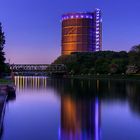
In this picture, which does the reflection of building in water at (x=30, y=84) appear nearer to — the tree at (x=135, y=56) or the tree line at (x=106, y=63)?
the tree at (x=135, y=56)

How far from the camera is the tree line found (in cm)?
11256

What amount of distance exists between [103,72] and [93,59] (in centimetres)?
1821

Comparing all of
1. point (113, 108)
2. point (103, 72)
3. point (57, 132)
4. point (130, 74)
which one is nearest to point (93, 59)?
point (103, 72)

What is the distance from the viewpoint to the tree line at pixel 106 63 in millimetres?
112562

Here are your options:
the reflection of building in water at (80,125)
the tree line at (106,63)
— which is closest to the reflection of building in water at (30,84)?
the tree line at (106,63)

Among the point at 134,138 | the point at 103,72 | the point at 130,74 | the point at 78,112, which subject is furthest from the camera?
the point at 103,72

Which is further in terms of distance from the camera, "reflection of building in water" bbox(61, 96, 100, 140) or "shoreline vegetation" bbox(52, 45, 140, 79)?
"shoreline vegetation" bbox(52, 45, 140, 79)

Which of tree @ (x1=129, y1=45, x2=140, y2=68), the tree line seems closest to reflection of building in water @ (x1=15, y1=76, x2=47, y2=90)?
tree @ (x1=129, y1=45, x2=140, y2=68)

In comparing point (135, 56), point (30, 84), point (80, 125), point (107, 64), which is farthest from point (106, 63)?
point (80, 125)

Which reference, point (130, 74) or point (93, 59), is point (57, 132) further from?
point (93, 59)

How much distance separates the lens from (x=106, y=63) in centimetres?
13975

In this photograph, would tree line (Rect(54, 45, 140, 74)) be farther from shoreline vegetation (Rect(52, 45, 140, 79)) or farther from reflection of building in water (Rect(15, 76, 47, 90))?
reflection of building in water (Rect(15, 76, 47, 90))

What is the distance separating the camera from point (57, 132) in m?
17.6

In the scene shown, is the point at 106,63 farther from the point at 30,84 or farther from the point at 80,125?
the point at 80,125
